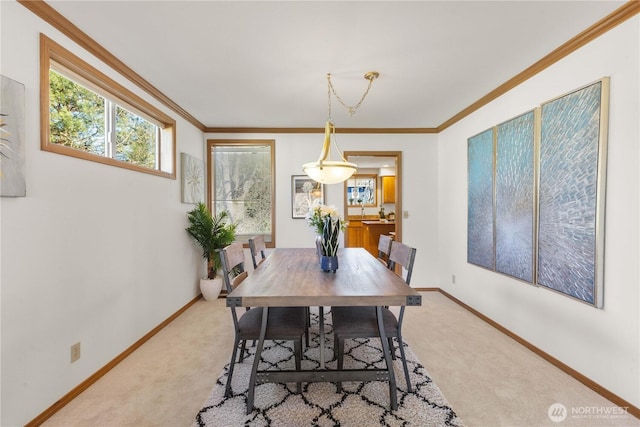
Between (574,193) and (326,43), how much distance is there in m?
2.08

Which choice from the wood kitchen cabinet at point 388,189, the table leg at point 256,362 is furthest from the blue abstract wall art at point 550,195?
the wood kitchen cabinet at point 388,189

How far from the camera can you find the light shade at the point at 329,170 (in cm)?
237

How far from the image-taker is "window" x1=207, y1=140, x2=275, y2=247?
4.45 meters

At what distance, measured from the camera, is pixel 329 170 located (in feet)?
7.91

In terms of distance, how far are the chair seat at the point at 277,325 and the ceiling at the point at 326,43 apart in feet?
6.37

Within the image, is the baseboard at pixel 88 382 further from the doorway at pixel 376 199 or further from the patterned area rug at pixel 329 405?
the doorway at pixel 376 199

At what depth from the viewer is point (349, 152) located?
4402mm

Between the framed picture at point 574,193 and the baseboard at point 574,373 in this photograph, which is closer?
the baseboard at point 574,373

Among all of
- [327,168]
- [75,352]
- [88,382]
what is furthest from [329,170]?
[88,382]

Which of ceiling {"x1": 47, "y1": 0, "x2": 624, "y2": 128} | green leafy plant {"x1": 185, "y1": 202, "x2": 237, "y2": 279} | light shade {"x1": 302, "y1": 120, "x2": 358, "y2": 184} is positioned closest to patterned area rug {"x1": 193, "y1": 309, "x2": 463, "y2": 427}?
light shade {"x1": 302, "y1": 120, "x2": 358, "y2": 184}

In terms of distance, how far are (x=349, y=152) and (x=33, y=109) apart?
3.44 metres

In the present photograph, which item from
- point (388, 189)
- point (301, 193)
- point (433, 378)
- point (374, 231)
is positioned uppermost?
point (388, 189)

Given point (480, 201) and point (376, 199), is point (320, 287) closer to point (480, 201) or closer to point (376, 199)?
point (480, 201)

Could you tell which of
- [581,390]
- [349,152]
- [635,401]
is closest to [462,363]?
[581,390]
